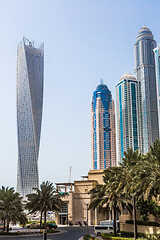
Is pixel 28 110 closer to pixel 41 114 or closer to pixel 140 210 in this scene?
pixel 41 114

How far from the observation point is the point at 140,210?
44406mm

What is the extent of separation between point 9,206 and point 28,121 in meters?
114

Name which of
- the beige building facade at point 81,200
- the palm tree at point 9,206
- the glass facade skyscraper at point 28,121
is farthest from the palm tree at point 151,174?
the glass facade skyscraper at point 28,121

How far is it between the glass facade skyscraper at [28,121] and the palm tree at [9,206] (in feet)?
356

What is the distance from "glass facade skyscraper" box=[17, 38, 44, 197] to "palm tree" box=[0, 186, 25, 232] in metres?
108

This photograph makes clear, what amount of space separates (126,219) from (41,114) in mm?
128161

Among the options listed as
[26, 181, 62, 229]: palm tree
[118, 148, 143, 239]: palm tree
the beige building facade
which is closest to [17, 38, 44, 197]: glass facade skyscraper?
the beige building facade

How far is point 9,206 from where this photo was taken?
2066 inches

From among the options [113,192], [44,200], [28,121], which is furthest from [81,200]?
[28,121]

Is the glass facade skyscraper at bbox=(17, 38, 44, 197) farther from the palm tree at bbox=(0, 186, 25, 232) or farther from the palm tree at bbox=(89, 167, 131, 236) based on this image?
the palm tree at bbox=(89, 167, 131, 236)

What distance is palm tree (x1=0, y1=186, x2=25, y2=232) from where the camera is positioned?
5122 centimetres

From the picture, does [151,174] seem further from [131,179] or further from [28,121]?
[28,121]

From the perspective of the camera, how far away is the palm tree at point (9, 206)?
5122cm

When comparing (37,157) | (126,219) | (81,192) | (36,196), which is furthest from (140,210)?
(37,157)
